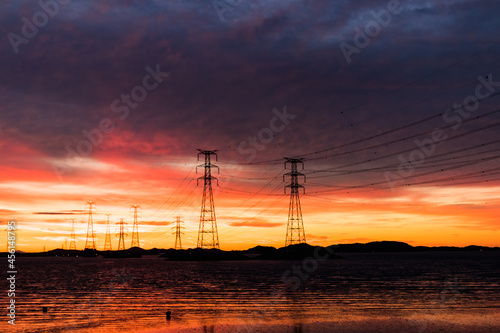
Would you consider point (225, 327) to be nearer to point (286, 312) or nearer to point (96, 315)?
point (286, 312)

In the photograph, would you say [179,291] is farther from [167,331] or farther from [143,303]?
[167,331]

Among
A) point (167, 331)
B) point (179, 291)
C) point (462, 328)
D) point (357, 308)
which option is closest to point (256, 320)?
point (167, 331)

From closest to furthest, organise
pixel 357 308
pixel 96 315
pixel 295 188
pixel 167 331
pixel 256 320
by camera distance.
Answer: pixel 167 331 < pixel 256 320 < pixel 96 315 < pixel 357 308 < pixel 295 188

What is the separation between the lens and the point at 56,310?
61.0m

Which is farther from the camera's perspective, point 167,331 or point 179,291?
point 179,291

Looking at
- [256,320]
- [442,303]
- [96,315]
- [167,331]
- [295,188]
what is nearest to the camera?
[167,331]

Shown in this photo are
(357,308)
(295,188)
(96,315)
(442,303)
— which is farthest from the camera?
(295,188)

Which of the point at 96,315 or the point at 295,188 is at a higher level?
the point at 295,188

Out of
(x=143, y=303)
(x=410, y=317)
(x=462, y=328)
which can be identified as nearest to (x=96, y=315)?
(x=143, y=303)

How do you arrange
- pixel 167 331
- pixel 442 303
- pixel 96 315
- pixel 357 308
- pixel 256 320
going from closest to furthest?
1. pixel 167 331
2. pixel 256 320
3. pixel 96 315
4. pixel 357 308
5. pixel 442 303

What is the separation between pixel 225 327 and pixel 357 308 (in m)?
21.0

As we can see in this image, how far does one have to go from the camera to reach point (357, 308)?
60.7 meters

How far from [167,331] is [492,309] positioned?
40.2m

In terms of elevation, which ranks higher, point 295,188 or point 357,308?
point 295,188
